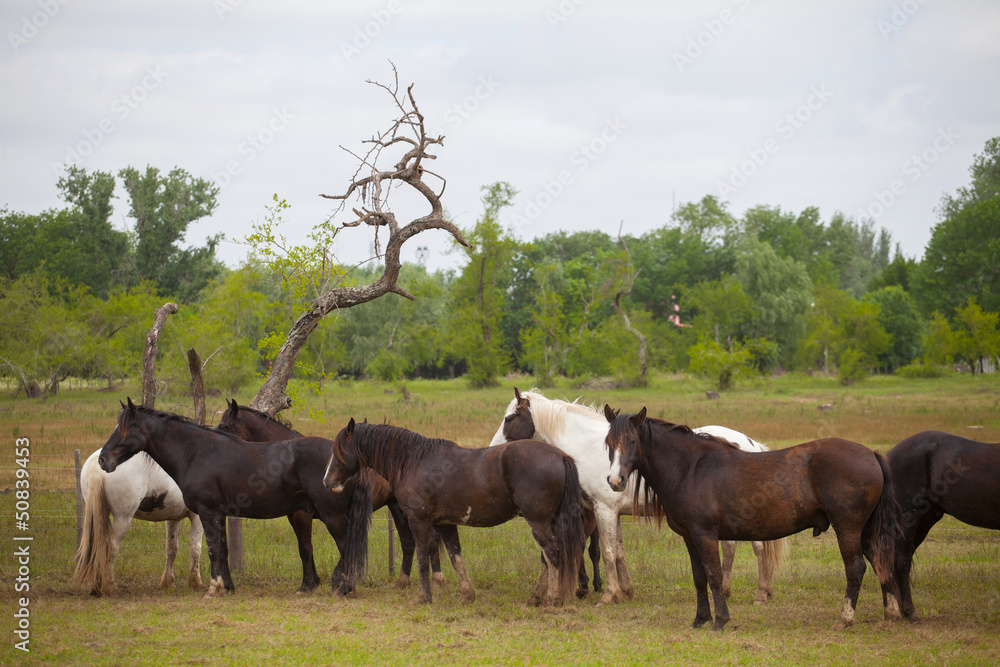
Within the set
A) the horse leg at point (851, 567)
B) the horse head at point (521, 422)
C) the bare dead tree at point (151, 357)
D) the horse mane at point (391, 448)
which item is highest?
the bare dead tree at point (151, 357)

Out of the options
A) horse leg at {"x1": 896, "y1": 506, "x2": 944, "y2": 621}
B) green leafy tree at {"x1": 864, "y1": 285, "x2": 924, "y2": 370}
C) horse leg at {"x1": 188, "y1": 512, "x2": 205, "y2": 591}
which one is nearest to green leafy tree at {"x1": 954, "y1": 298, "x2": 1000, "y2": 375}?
green leafy tree at {"x1": 864, "y1": 285, "x2": 924, "y2": 370}

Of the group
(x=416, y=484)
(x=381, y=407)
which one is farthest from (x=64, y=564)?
(x=381, y=407)

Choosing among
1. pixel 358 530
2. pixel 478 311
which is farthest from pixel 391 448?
pixel 478 311

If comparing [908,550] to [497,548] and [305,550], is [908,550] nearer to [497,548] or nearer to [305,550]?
[497,548]

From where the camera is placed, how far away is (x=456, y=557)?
7309mm

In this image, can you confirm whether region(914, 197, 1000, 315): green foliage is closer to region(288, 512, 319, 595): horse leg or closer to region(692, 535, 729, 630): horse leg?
region(692, 535, 729, 630): horse leg

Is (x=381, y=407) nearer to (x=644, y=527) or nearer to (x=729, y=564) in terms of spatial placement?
(x=644, y=527)

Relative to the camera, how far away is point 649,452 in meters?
6.52

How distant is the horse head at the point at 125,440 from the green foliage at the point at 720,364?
3375 centimetres

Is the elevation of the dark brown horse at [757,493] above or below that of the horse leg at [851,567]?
above

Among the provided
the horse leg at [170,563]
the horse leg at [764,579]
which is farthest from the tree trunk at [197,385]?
Answer: the horse leg at [764,579]

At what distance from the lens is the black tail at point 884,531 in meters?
6.02

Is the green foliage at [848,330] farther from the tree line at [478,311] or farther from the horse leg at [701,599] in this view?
the horse leg at [701,599]

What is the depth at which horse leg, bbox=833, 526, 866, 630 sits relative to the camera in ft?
19.5
